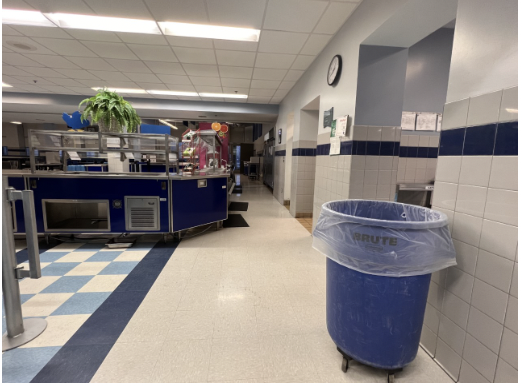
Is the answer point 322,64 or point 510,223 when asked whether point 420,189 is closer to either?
point 322,64

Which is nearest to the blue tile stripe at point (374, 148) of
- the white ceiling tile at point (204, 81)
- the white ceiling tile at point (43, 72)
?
the white ceiling tile at point (204, 81)

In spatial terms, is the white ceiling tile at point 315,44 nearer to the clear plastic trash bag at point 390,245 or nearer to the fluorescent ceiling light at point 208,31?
the fluorescent ceiling light at point 208,31

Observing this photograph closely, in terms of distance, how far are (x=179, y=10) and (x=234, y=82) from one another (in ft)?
8.31

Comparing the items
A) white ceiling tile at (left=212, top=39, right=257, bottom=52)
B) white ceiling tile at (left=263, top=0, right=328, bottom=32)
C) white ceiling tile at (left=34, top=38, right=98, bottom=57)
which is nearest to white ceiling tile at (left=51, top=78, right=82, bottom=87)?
white ceiling tile at (left=34, top=38, right=98, bottom=57)

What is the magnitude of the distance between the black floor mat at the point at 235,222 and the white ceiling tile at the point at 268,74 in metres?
2.92

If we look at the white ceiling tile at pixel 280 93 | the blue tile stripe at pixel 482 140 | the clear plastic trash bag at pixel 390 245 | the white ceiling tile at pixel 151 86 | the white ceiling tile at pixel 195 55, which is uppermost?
the white ceiling tile at pixel 280 93

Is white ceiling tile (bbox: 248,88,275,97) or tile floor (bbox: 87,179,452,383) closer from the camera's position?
tile floor (bbox: 87,179,452,383)

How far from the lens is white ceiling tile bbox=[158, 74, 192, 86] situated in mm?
4988

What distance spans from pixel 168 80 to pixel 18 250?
4082mm

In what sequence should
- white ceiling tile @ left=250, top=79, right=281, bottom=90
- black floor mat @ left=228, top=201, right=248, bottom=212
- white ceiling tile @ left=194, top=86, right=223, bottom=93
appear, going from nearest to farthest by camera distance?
white ceiling tile @ left=250, top=79, right=281, bottom=90, black floor mat @ left=228, top=201, right=248, bottom=212, white ceiling tile @ left=194, top=86, right=223, bottom=93

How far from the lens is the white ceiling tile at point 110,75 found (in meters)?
4.84

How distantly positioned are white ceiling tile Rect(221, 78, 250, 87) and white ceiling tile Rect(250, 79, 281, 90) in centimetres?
14

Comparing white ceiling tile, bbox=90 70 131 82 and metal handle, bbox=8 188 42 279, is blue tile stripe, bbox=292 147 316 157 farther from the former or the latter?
metal handle, bbox=8 188 42 279

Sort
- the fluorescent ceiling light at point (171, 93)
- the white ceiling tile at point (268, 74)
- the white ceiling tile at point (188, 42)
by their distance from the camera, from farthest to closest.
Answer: the fluorescent ceiling light at point (171, 93), the white ceiling tile at point (268, 74), the white ceiling tile at point (188, 42)
